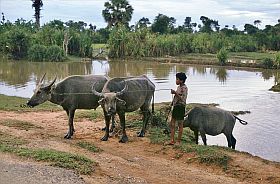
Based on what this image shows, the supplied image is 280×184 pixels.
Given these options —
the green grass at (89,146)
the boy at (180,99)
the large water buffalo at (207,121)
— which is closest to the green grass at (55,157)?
the green grass at (89,146)

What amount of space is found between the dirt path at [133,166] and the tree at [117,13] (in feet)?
208

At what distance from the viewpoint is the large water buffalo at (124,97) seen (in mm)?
9516

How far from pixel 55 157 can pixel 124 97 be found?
9.46ft

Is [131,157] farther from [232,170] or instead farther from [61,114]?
[61,114]

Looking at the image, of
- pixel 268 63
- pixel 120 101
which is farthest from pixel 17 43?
pixel 120 101

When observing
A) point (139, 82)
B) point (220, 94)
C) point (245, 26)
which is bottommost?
point (220, 94)

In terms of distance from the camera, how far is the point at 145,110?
11.0m

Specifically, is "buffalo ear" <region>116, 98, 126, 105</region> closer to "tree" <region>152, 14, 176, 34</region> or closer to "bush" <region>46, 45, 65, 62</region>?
"bush" <region>46, 45, 65, 62</region>

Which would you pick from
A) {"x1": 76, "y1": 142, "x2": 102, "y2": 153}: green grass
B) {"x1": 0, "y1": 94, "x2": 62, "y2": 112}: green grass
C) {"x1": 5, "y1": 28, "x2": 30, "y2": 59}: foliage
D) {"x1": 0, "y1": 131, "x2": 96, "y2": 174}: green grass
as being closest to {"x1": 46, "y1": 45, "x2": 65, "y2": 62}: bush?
{"x1": 5, "y1": 28, "x2": 30, "y2": 59}: foliage

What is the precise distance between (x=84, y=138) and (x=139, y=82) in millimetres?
2017

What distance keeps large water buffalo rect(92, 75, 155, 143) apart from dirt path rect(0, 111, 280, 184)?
0.66 meters

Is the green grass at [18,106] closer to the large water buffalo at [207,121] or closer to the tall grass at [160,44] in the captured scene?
the large water buffalo at [207,121]

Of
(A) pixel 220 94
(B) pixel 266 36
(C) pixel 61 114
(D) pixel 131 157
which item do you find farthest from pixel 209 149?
(B) pixel 266 36

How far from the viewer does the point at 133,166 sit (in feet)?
26.4
